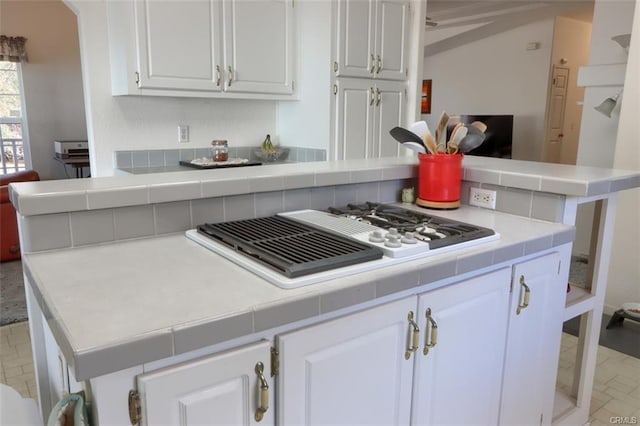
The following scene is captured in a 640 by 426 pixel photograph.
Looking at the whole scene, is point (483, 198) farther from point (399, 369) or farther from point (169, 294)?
point (169, 294)

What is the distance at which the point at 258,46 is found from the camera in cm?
321

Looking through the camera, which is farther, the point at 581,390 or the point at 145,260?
the point at 581,390

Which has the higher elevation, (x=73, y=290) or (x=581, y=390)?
(x=73, y=290)

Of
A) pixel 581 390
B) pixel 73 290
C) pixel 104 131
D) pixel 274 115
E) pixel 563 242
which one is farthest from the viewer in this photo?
pixel 274 115

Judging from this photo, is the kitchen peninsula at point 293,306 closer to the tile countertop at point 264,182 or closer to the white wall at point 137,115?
the tile countertop at point 264,182

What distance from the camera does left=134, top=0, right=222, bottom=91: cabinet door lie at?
2.77 m

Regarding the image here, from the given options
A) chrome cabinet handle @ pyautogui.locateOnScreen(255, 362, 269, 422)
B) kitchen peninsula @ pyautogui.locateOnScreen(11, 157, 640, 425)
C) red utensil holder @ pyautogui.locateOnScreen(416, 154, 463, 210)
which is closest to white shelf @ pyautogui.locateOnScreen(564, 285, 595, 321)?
A: kitchen peninsula @ pyautogui.locateOnScreen(11, 157, 640, 425)

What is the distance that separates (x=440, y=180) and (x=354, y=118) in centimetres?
180

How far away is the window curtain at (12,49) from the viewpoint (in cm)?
615

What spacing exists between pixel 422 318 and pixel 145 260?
687 mm

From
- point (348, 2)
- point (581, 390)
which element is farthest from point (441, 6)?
point (581, 390)

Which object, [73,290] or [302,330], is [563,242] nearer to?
[302,330]

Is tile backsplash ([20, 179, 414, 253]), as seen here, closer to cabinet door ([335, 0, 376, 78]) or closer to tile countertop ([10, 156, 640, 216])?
tile countertop ([10, 156, 640, 216])

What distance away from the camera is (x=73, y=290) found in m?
0.91
